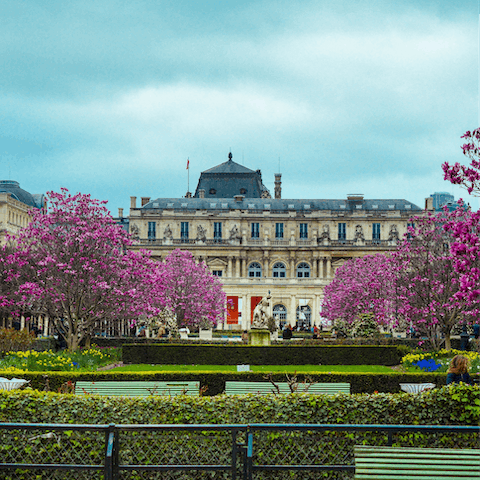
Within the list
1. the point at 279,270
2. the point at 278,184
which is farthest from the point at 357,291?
the point at 278,184

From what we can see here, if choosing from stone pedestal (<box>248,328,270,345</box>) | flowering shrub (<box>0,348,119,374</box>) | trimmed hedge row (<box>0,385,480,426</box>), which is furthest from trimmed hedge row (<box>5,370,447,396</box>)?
stone pedestal (<box>248,328,270,345</box>)

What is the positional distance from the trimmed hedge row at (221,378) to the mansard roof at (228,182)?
7583 centimetres

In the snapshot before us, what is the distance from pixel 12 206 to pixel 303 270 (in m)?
36.1

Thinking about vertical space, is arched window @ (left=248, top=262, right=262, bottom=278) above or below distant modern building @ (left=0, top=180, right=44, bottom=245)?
below

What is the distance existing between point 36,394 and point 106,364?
18.9m

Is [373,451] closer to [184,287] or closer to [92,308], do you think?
[92,308]

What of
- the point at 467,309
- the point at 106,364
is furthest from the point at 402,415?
the point at 106,364

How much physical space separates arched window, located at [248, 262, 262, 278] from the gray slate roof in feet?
22.8

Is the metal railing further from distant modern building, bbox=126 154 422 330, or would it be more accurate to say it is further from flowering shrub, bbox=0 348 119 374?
distant modern building, bbox=126 154 422 330

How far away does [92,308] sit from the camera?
2803cm

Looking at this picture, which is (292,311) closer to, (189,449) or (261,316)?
(261,316)

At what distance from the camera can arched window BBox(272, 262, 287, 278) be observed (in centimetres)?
8450

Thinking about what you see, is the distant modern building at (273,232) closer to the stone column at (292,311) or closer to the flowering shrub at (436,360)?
the stone column at (292,311)

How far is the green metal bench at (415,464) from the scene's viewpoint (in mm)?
6484
